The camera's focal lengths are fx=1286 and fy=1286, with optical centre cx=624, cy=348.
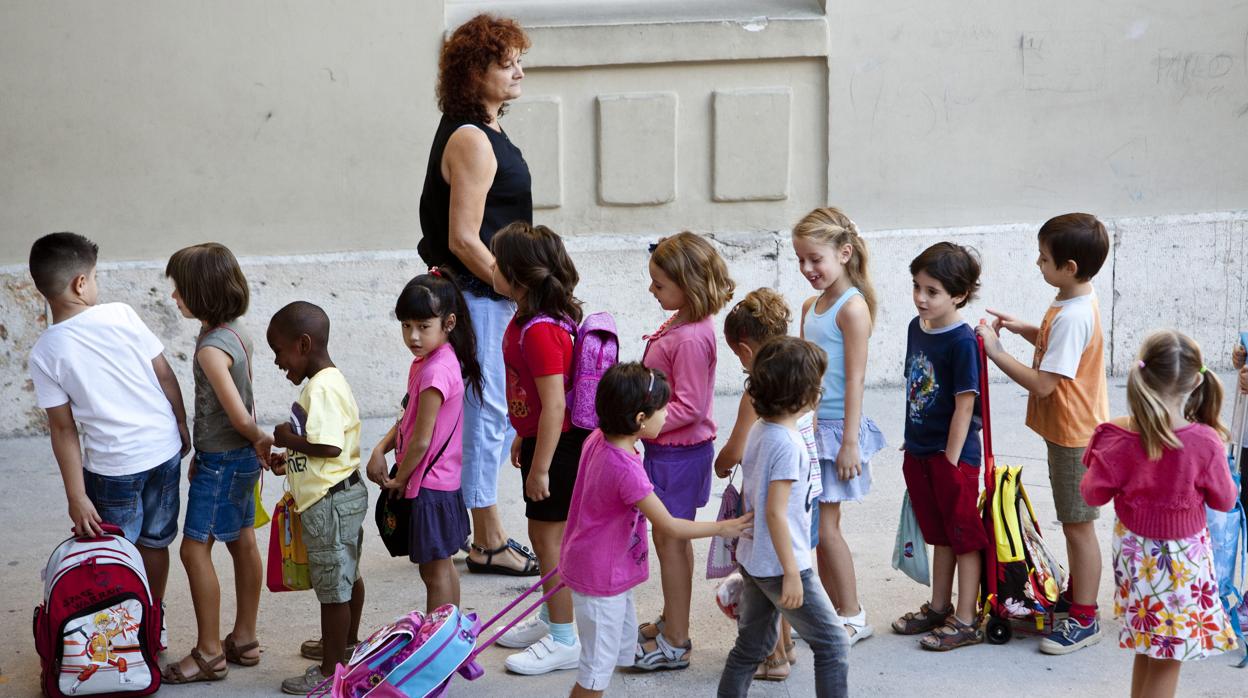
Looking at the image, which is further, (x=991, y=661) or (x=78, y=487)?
(x=991, y=661)

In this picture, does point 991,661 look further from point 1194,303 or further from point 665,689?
point 1194,303

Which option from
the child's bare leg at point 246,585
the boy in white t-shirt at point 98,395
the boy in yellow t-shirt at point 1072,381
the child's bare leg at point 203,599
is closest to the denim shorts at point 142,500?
the boy in white t-shirt at point 98,395

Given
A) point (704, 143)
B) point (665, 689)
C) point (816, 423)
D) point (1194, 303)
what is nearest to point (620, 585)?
point (665, 689)

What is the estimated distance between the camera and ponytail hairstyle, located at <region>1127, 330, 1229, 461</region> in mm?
3199

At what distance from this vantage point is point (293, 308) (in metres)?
3.70

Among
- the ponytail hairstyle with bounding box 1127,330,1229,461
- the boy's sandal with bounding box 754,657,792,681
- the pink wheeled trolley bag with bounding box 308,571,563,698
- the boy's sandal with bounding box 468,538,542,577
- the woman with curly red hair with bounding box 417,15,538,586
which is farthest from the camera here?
the boy's sandal with bounding box 468,538,542,577

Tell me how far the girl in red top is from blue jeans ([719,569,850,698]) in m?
0.69

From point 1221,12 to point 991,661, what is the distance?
181 inches

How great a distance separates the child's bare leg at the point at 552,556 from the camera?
3.99 meters

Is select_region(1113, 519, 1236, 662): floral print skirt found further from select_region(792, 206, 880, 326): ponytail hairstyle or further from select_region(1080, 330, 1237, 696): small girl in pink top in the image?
select_region(792, 206, 880, 326): ponytail hairstyle

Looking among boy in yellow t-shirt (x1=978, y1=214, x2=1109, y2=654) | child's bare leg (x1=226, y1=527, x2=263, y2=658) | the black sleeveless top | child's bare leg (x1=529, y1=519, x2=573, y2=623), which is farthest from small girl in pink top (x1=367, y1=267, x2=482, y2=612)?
boy in yellow t-shirt (x1=978, y1=214, x2=1109, y2=654)

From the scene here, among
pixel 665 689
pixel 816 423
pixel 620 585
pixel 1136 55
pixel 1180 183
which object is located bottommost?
pixel 665 689

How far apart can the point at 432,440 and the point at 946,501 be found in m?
1.58

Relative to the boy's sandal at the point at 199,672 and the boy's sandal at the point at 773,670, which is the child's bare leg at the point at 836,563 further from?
the boy's sandal at the point at 199,672
